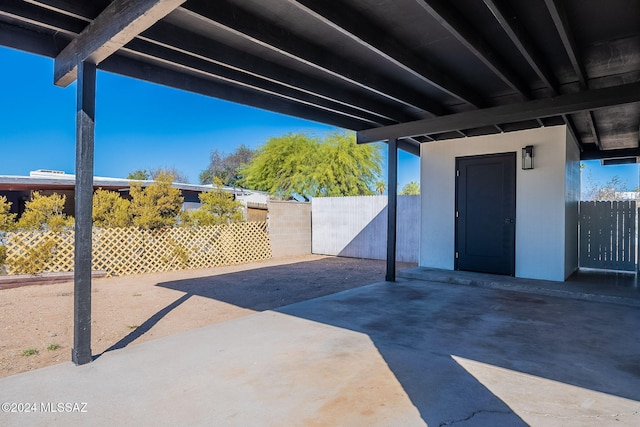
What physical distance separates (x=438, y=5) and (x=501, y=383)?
2.70m

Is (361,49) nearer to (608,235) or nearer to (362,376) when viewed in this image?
(362,376)

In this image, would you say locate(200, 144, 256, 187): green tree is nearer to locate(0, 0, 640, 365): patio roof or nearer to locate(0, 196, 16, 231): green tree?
locate(0, 196, 16, 231): green tree

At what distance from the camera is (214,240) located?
8891 mm

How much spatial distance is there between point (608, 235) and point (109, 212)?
1028cm

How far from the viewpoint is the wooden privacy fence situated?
7.11 m

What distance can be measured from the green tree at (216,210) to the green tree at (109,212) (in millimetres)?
1439

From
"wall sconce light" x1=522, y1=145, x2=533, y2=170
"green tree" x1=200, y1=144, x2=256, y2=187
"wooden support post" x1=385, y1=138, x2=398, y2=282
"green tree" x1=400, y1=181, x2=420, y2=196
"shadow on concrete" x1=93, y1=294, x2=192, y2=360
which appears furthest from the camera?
"green tree" x1=400, y1=181, x2=420, y2=196

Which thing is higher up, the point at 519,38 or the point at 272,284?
the point at 519,38

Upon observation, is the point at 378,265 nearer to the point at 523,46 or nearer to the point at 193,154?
the point at 523,46

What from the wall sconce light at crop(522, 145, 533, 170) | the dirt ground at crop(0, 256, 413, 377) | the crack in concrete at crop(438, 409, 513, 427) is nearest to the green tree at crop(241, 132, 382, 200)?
the dirt ground at crop(0, 256, 413, 377)

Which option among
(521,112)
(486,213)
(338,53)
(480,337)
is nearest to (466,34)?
(338,53)

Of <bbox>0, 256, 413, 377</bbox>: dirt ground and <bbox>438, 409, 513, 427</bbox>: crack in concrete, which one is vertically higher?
<bbox>438, 409, 513, 427</bbox>: crack in concrete

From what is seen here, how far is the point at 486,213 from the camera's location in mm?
6418

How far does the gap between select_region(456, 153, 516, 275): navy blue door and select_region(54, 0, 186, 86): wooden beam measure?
5.67 meters
